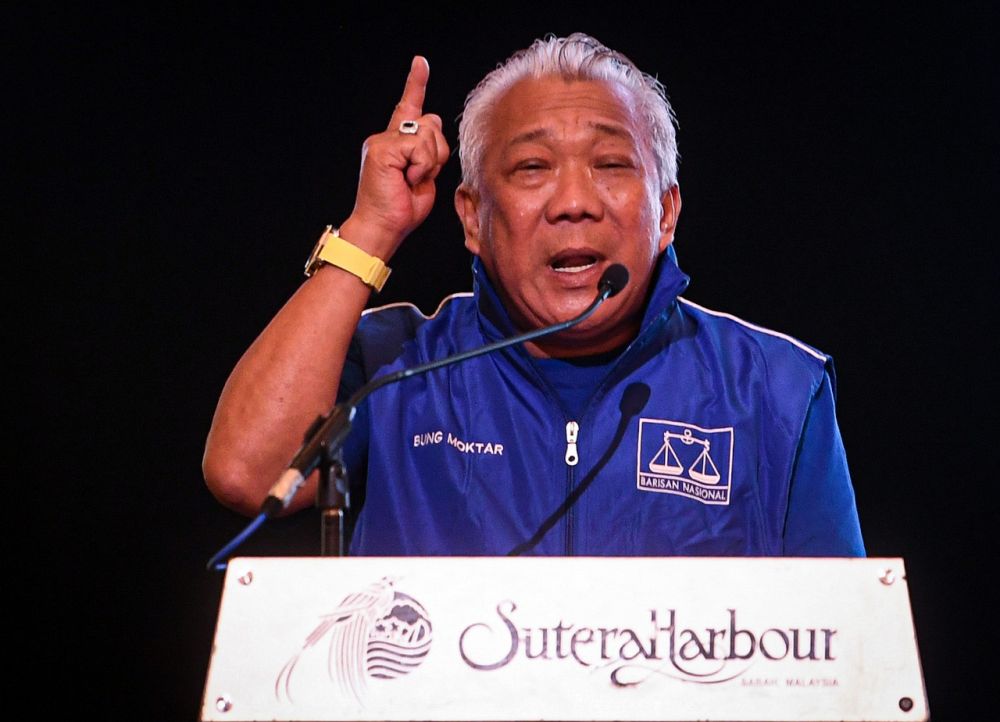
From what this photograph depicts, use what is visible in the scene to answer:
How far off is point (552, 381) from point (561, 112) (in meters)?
0.51

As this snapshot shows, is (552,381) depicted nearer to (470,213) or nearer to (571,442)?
(571,442)

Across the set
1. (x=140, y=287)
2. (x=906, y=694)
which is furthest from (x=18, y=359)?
(x=906, y=694)

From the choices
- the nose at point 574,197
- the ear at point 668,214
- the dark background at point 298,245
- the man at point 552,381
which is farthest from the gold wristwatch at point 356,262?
the dark background at point 298,245

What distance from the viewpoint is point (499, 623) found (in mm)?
1120

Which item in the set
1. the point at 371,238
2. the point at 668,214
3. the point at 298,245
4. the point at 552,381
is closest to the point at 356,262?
the point at 371,238

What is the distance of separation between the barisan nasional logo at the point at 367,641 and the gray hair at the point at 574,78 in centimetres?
120

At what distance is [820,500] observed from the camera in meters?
1.89

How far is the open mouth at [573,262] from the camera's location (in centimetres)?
199

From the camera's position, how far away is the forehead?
2.03m

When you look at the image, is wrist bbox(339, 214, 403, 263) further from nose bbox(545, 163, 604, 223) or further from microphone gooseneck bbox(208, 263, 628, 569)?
microphone gooseneck bbox(208, 263, 628, 569)

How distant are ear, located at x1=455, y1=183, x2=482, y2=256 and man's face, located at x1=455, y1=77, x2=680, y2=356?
2.7 inches

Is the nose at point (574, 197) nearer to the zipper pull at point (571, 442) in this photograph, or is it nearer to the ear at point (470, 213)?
the ear at point (470, 213)

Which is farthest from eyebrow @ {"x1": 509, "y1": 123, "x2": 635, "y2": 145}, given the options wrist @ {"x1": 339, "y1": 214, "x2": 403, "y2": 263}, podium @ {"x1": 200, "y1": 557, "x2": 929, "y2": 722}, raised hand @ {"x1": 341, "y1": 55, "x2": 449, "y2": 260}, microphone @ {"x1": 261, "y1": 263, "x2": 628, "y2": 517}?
podium @ {"x1": 200, "y1": 557, "x2": 929, "y2": 722}

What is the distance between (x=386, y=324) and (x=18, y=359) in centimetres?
102
